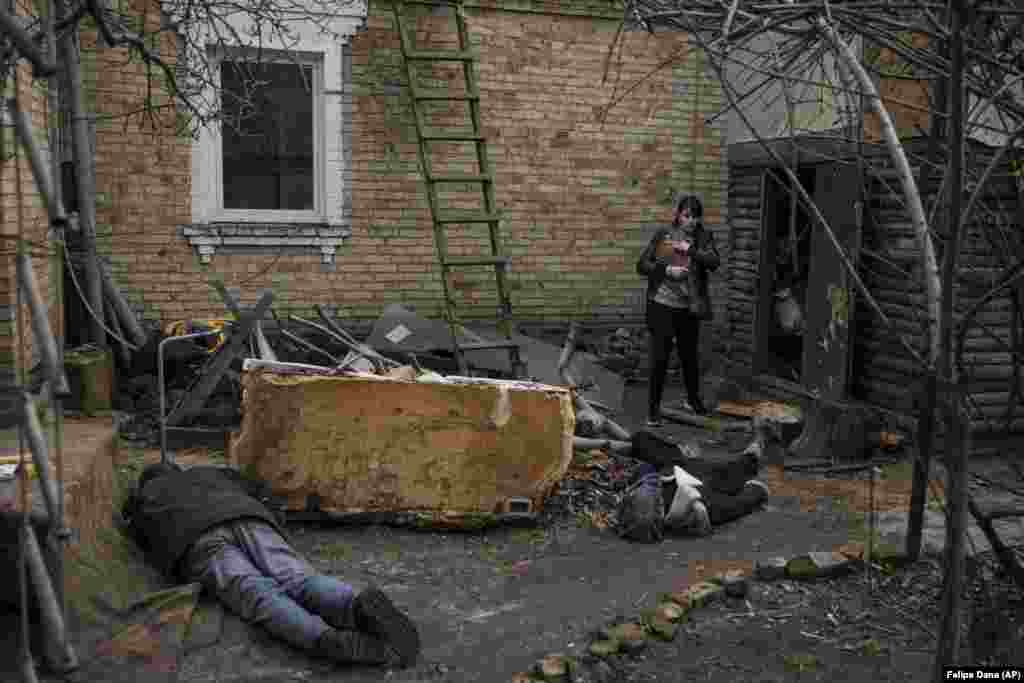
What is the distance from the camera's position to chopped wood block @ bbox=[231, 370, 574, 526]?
17.3 feet

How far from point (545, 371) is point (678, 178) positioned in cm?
279

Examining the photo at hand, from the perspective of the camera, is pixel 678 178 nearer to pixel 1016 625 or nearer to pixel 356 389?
pixel 356 389

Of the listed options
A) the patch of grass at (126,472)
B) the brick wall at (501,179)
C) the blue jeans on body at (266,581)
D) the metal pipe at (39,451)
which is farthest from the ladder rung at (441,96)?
the metal pipe at (39,451)

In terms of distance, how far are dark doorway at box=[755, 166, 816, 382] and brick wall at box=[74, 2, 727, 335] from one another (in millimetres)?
1125

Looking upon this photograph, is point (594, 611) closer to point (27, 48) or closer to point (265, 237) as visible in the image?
point (27, 48)

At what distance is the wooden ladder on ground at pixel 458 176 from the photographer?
7.54 meters

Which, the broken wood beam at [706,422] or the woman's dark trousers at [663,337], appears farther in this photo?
the woman's dark trousers at [663,337]

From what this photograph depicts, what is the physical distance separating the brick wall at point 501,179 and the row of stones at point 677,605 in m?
4.81

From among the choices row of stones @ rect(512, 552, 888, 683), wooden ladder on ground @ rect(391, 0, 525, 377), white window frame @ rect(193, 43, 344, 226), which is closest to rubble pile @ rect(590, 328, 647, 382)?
wooden ladder on ground @ rect(391, 0, 525, 377)

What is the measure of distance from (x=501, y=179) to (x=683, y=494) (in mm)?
4683

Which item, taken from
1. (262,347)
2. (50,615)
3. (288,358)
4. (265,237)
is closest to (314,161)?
(265,237)

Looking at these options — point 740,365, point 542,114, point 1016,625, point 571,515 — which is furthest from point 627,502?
point 542,114

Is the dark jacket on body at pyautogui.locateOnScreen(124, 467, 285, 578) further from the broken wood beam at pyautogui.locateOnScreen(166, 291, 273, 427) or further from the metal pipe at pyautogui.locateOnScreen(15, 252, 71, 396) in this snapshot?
the metal pipe at pyautogui.locateOnScreen(15, 252, 71, 396)

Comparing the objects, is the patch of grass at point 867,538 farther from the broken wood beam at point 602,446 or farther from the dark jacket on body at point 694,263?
the dark jacket on body at point 694,263
